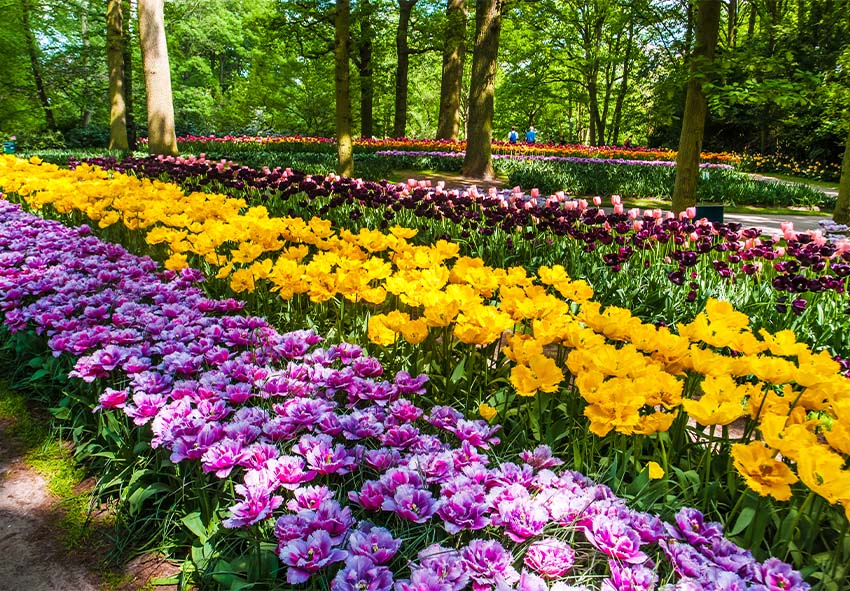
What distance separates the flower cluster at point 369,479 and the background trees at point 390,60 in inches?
460

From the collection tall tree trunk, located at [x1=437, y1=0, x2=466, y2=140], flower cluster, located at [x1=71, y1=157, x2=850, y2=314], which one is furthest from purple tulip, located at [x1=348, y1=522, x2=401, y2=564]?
tall tree trunk, located at [x1=437, y1=0, x2=466, y2=140]

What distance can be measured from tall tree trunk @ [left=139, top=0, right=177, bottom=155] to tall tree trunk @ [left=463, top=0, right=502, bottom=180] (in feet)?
21.1

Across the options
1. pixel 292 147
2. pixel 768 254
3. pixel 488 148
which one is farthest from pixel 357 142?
pixel 768 254

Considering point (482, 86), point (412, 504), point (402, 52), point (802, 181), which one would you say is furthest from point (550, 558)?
point (802, 181)

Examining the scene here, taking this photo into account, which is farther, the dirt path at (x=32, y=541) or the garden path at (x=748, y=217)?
the garden path at (x=748, y=217)

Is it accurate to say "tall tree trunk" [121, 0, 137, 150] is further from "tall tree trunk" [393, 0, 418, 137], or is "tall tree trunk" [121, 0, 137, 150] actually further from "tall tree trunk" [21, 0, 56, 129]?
"tall tree trunk" [393, 0, 418, 137]

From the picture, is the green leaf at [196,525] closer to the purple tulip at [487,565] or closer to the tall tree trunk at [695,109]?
the purple tulip at [487,565]

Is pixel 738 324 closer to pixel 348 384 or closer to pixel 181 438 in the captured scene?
pixel 348 384

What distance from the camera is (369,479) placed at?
1.98 metres

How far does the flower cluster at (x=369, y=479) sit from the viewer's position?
1346mm

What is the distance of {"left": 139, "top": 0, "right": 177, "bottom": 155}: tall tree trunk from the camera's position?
37.3ft

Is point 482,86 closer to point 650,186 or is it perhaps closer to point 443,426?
point 650,186

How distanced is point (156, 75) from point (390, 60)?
29.6 metres

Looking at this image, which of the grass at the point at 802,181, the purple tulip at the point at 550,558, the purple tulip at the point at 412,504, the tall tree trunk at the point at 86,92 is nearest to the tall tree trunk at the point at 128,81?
the tall tree trunk at the point at 86,92
